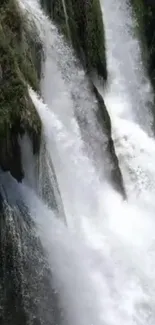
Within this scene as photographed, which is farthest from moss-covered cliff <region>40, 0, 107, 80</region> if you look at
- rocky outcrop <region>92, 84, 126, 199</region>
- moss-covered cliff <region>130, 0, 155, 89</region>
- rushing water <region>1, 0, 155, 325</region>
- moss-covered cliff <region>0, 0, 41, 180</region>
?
moss-covered cliff <region>0, 0, 41, 180</region>

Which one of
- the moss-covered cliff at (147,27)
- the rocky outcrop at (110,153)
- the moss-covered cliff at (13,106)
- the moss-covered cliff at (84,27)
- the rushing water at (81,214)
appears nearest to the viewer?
the moss-covered cliff at (13,106)

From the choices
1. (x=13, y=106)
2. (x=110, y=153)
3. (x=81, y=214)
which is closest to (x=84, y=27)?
(x=110, y=153)

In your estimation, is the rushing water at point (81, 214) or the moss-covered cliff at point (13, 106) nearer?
the moss-covered cliff at point (13, 106)

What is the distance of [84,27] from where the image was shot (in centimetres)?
1141

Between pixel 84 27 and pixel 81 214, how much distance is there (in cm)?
382

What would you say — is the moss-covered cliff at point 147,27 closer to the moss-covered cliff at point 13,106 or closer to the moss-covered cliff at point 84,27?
the moss-covered cliff at point 84,27

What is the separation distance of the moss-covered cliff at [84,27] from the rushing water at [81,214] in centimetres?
37

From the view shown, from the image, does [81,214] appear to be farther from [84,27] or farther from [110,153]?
[84,27]

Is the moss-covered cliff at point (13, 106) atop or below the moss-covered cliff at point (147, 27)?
atop

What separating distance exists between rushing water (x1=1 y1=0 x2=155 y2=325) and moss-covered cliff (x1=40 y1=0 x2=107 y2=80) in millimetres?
375

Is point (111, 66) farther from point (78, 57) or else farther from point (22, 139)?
point (22, 139)

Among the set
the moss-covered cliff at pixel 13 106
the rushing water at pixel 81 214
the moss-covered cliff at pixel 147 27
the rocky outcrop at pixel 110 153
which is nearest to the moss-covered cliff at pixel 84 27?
the rushing water at pixel 81 214

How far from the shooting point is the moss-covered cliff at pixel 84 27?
10.5m

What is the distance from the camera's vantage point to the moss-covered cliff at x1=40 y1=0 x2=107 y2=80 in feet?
34.4
